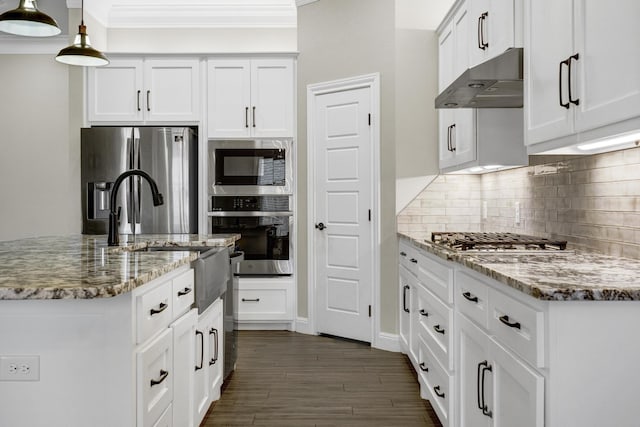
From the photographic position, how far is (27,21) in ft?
9.02

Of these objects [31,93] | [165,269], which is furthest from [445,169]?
[31,93]

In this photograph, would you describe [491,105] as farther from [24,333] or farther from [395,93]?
[24,333]

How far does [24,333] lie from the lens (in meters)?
1.52

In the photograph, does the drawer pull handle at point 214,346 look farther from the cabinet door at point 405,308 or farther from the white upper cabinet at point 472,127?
the white upper cabinet at point 472,127

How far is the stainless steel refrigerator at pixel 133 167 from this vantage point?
4.73 metres

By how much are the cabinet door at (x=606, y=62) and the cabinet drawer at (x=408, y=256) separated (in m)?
1.81

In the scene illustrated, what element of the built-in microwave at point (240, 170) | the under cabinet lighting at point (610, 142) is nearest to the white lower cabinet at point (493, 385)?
the under cabinet lighting at point (610, 142)

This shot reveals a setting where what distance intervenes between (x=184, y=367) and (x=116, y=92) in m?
3.47

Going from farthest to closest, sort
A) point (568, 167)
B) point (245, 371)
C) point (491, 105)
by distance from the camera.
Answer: point (245, 371), point (491, 105), point (568, 167)

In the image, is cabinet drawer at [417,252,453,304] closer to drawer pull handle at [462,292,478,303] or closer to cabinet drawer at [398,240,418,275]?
cabinet drawer at [398,240,418,275]

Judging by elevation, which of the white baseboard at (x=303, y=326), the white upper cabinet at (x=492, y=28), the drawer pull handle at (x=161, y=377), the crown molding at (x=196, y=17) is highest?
the crown molding at (x=196, y=17)

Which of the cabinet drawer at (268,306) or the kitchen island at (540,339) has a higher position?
the kitchen island at (540,339)

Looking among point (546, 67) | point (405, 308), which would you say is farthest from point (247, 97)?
point (546, 67)

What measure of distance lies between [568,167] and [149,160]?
3.54 meters
